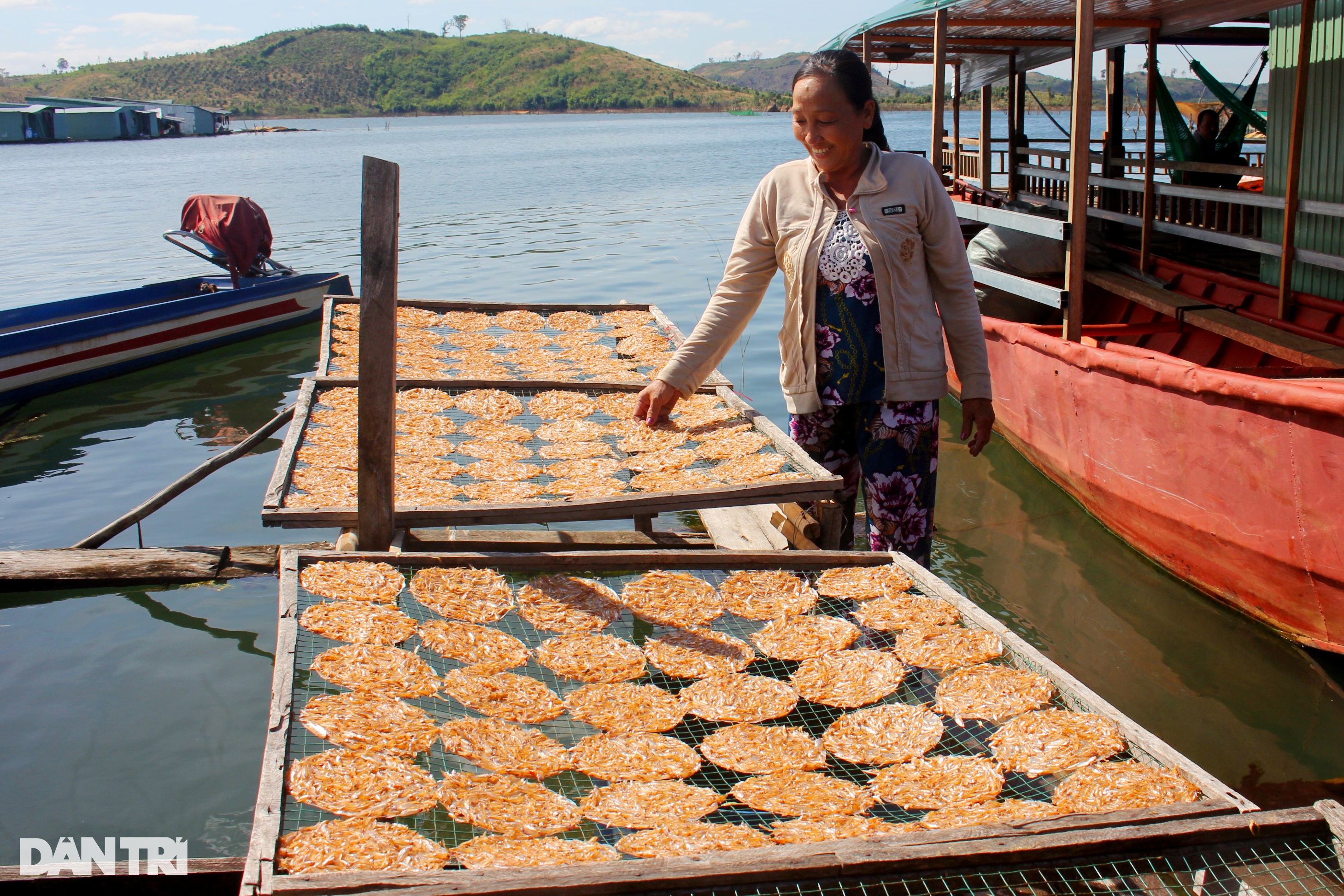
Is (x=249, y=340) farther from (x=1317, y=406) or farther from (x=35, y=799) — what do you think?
(x=1317, y=406)

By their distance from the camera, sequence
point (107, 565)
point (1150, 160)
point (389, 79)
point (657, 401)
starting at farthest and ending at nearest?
1. point (389, 79)
2. point (1150, 160)
3. point (107, 565)
4. point (657, 401)

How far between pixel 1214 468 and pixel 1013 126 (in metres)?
7.03

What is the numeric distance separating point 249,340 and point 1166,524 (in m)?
10.8

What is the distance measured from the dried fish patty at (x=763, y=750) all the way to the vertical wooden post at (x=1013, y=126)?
8.55 meters

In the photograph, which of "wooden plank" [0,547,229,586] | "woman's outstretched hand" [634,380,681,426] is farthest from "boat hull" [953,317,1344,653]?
"wooden plank" [0,547,229,586]

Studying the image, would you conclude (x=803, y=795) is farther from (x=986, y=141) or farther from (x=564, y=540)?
(x=986, y=141)

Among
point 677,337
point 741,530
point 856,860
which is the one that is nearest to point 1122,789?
point 856,860

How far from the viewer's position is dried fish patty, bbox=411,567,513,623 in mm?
2945

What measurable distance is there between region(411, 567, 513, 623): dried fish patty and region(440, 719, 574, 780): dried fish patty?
0.51 m

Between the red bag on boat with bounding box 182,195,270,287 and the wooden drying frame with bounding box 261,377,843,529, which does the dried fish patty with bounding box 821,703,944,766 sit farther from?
the red bag on boat with bounding box 182,195,270,287

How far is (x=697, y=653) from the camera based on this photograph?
113 inches

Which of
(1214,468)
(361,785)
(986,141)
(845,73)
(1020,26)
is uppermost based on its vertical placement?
(1020,26)

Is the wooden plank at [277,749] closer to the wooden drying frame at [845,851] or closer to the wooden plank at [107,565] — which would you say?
the wooden drying frame at [845,851]

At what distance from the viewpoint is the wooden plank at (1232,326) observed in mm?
4785
